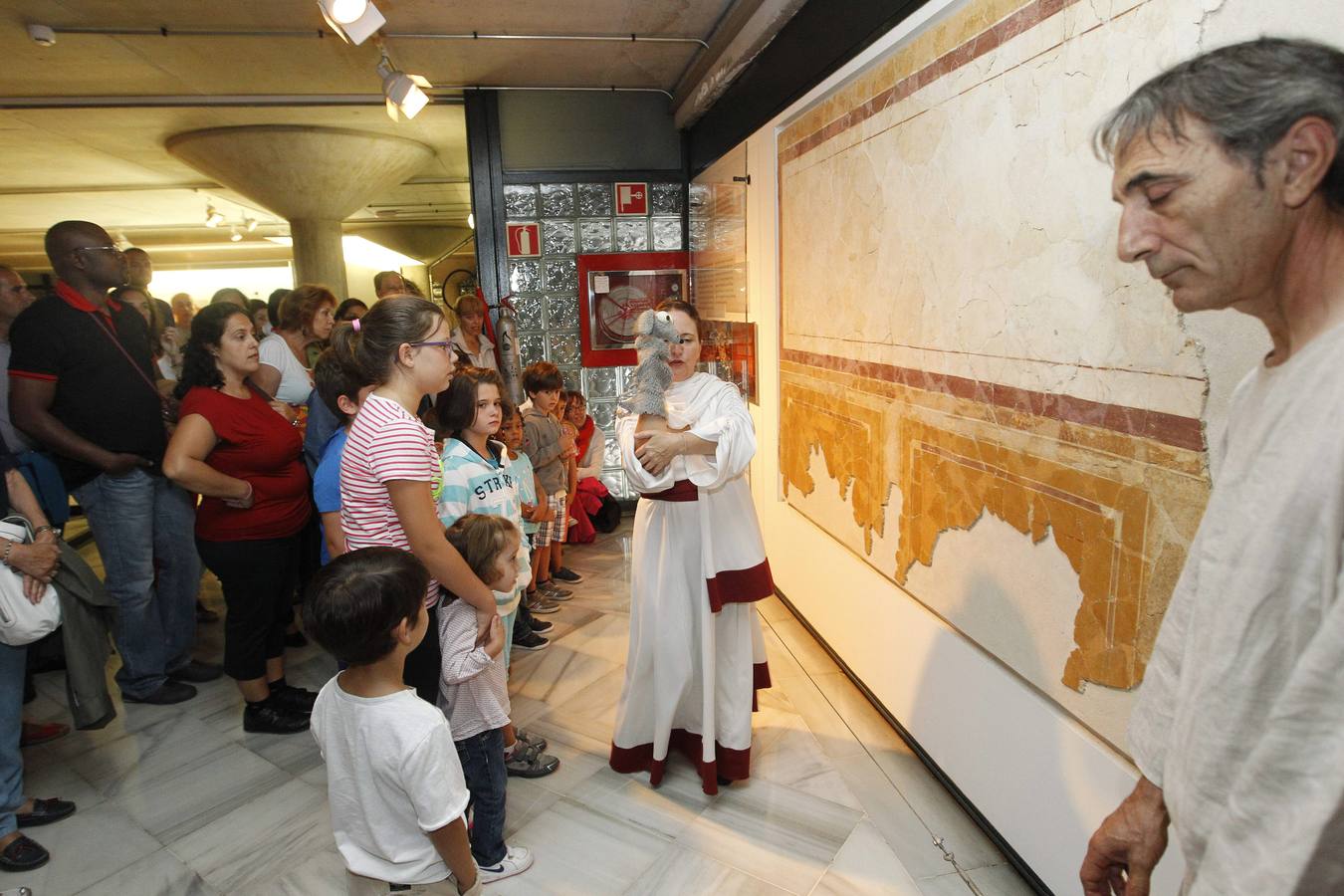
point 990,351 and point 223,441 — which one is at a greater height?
point 990,351

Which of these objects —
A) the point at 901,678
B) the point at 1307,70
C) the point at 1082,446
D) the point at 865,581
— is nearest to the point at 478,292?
the point at 865,581

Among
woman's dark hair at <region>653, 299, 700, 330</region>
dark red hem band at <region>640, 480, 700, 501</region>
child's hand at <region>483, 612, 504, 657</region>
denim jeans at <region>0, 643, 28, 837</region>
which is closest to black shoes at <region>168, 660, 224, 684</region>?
denim jeans at <region>0, 643, 28, 837</region>

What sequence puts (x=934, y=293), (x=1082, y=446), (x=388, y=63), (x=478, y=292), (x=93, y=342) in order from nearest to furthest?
1. (x=1082, y=446)
2. (x=934, y=293)
3. (x=93, y=342)
4. (x=388, y=63)
5. (x=478, y=292)

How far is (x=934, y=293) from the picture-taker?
232cm

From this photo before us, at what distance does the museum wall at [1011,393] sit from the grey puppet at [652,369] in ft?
2.79

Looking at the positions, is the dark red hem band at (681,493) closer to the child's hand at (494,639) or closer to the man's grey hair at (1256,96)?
the child's hand at (494,639)

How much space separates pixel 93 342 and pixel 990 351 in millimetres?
3358

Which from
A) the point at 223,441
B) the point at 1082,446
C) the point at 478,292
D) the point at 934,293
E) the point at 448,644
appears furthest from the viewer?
the point at 478,292

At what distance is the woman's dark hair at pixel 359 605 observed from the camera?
1.46m

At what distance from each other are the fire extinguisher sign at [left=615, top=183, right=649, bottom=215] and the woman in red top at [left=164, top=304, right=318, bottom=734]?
3.50m

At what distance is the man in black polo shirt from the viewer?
2.87 m

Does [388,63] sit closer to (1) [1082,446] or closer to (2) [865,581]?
(2) [865,581]

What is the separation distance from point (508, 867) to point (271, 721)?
146 cm

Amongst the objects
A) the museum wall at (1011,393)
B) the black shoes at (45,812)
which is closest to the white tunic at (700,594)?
the museum wall at (1011,393)
